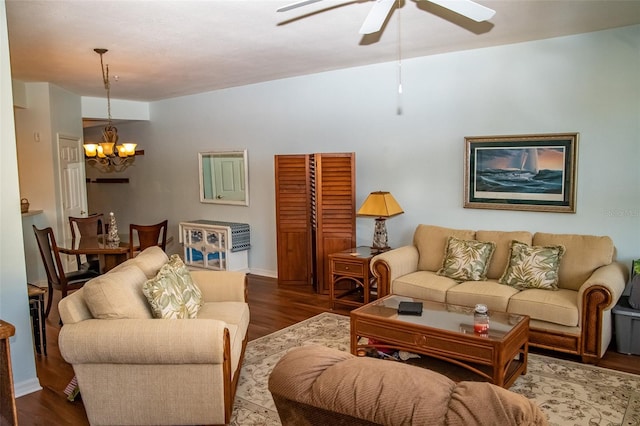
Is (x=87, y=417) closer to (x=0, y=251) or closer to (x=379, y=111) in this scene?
(x=0, y=251)

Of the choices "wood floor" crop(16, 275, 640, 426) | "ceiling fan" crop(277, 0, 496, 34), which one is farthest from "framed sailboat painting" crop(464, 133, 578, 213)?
"ceiling fan" crop(277, 0, 496, 34)

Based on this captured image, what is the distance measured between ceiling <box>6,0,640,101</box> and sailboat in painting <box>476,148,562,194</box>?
1.05 metres

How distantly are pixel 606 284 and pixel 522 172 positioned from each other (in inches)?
57.1

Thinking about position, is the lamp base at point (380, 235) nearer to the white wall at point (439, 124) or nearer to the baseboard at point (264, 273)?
the white wall at point (439, 124)

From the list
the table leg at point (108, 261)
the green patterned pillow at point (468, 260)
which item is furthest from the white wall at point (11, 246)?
the green patterned pillow at point (468, 260)

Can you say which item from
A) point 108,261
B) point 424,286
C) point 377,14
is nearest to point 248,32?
point 377,14

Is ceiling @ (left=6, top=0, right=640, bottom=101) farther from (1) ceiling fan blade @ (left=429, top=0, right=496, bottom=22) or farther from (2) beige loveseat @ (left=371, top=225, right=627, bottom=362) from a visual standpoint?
(2) beige loveseat @ (left=371, top=225, right=627, bottom=362)

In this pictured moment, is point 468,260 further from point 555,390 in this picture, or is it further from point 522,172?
point 555,390

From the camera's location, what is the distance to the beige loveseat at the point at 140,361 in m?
2.71

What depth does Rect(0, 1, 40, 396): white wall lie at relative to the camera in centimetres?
323

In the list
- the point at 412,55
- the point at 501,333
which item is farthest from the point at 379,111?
the point at 501,333

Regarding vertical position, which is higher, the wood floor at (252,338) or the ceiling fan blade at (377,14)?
the ceiling fan blade at (377,14)

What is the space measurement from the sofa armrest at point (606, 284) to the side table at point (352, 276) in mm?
1974

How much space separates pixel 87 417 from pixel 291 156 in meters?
3.80
